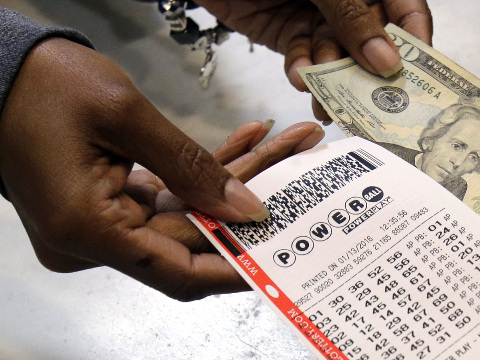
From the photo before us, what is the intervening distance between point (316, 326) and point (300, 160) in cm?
21

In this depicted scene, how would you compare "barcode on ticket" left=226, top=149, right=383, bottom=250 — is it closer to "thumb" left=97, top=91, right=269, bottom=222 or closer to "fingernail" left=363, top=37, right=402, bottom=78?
"thumb" left=97, top=91, right=269, bottom=222

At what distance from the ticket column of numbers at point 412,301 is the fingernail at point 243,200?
11 cm

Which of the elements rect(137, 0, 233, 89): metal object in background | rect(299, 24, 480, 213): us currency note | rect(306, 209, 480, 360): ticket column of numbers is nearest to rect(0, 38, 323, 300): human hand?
rect(306, 209, 480, 360): ticket column of numbers

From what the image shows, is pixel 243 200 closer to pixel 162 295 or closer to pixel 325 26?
pixel 162 295

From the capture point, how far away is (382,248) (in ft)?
1.60

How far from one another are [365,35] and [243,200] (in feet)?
1.13

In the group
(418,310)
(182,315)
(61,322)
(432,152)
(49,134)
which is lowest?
(61,322)

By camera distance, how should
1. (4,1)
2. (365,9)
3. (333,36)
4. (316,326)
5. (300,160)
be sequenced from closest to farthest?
(316,326), (300,160), (365,9), (333,36), (4,1)

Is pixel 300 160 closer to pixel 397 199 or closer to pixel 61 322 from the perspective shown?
pixel 397 199

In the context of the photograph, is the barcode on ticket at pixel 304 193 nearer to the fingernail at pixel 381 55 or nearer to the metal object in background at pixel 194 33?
the fingernail at pixel 381 55

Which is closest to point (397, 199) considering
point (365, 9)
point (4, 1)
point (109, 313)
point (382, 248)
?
point (382, 248)

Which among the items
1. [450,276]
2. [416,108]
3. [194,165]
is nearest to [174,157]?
[194,165]

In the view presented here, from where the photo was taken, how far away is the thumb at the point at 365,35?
0.69m

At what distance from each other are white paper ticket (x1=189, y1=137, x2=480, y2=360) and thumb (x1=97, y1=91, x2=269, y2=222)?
0.13ft
